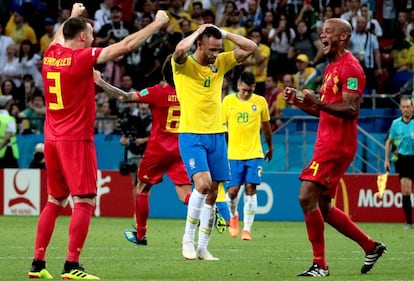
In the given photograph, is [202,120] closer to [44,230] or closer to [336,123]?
[336,123]

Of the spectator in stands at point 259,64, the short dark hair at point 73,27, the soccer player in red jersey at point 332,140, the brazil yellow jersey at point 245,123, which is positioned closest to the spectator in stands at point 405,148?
the brazil yellow jersey at point 245,123

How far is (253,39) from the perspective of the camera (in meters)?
25.8

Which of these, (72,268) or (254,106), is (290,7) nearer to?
(254,106)

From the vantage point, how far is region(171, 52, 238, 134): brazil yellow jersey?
13.4m

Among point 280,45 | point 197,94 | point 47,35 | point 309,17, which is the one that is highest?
point 309,17

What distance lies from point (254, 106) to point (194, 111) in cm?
579

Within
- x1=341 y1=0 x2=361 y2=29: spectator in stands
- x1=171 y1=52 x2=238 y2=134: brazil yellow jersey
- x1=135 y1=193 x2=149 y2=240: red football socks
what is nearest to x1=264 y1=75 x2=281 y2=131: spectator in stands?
x1=341 y1=0 x2=361 y2=29: spectator in stands

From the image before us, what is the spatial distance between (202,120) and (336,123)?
2210mm

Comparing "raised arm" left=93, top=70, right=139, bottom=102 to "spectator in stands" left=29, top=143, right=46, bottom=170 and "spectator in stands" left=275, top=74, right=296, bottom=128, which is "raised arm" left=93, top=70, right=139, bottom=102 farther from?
"spectator in stands" left=29, top=143, right=46, bottom=170

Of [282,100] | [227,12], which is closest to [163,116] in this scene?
[282,100]

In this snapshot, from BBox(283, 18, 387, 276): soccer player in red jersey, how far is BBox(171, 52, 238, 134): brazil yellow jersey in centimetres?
185

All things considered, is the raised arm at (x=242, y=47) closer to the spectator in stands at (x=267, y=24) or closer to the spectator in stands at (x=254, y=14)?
the spectator in stands at (x=267, y=24)

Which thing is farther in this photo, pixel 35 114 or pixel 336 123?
pixel 35 114

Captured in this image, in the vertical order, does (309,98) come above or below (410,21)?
above
